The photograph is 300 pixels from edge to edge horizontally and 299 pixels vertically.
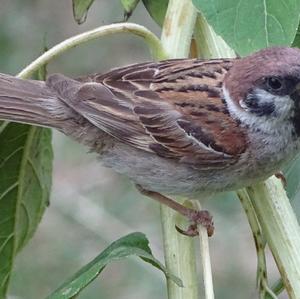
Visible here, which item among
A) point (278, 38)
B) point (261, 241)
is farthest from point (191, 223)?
point (278, 38)

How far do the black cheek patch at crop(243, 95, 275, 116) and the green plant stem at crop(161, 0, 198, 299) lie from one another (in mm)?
469

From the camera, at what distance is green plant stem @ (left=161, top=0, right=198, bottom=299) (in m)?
2.38

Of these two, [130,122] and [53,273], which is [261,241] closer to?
[130,122]

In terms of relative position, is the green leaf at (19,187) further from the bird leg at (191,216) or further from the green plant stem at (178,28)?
the green plant stem at (178,28)

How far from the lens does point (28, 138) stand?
296 cm

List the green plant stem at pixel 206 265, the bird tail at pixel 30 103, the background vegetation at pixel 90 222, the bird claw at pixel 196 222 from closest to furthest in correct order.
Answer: the green plant stem at pixel 206 265 → the bird claw at pixel 196 222 → the bird tail at pixel 30 103 → the background vegetation at pixel 90 222

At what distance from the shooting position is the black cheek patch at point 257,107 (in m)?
3.00

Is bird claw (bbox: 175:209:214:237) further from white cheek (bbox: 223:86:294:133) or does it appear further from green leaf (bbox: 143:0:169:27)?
green leaf (bbox: 143:0:169:27)

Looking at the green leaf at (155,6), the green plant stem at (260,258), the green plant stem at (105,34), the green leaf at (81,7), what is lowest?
the green plant stem at (260,258)

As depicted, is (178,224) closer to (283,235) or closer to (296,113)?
(283,235)

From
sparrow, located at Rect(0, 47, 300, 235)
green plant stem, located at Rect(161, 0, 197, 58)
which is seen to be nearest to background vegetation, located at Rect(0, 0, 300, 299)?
sparrow, located at Rect(0, 47, 300, 235)

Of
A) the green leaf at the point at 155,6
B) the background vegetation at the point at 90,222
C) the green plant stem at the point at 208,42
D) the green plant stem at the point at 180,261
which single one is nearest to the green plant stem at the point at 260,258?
the green plant stem at the point at 180,261

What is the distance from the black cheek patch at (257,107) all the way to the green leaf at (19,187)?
2.08ft

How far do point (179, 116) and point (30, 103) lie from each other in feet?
1.58
